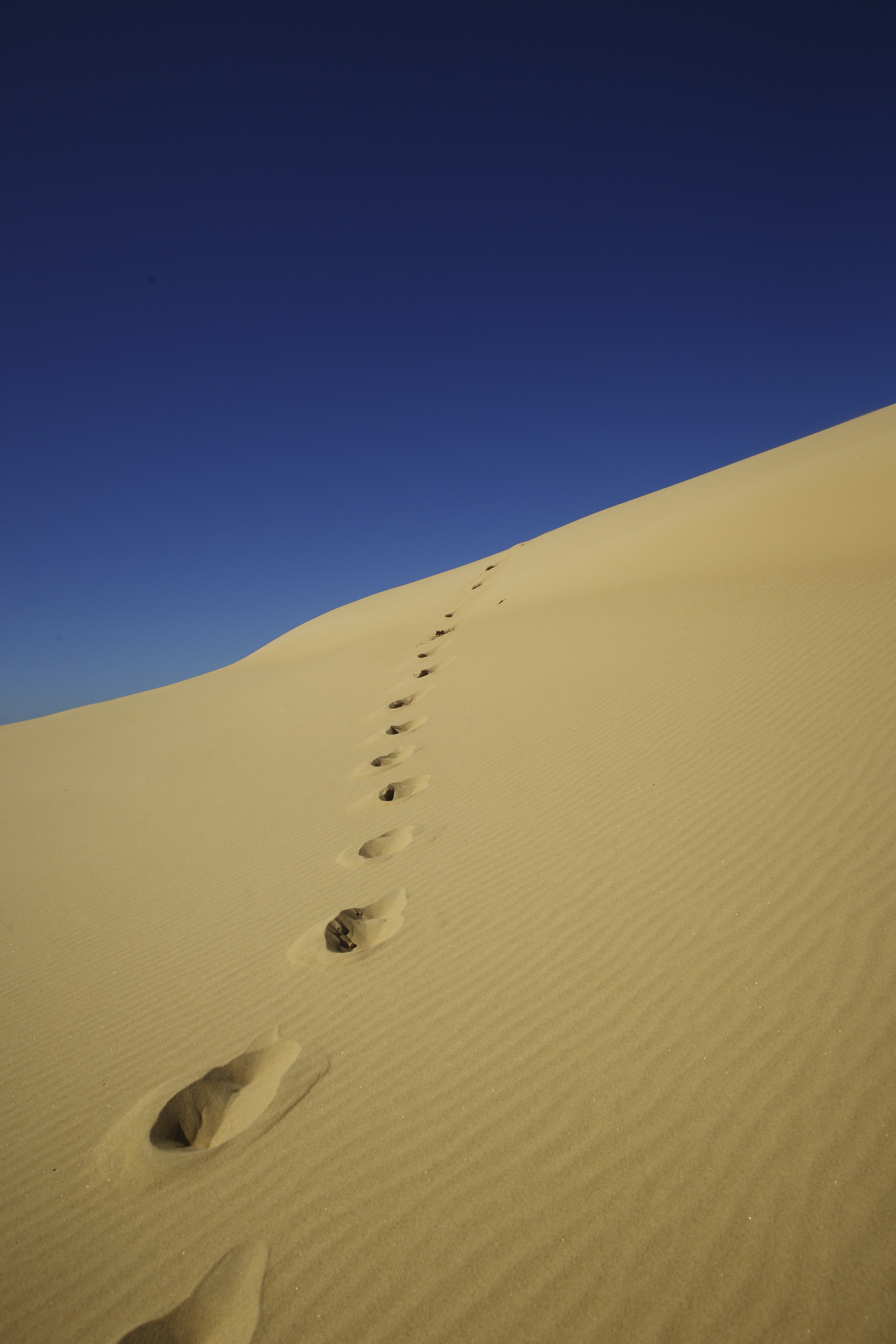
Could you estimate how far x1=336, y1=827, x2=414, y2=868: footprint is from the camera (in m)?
4.66

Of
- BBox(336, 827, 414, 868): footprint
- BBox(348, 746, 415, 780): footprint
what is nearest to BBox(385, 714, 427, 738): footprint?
BBox(348, 746, 415, 780): footprint

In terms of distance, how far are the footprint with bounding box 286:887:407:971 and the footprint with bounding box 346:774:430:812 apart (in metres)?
1.82

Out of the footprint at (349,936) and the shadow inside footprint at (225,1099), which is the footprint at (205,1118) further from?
the footprint at (349,936)

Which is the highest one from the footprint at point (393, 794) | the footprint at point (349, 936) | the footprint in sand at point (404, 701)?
the footprint in sand at point (404, 701)

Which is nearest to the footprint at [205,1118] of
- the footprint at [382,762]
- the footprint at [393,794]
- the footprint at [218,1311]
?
the footprint at [218,1311]

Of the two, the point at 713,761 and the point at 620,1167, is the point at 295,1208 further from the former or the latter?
the point at 713,761

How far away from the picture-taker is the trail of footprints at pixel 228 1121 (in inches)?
70.3

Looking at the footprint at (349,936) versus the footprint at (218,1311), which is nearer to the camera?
the footprint at (218,1311)

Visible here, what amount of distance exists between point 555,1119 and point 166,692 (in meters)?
19.8

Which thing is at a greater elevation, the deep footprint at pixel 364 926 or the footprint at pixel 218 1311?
the deep footprint at pixel 364 926

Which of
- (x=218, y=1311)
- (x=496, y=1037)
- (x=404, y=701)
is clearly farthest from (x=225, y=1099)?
(x=404, y=701)

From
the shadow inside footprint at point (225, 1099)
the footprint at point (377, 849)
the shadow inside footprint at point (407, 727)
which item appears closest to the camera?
the shadow inside footprint at point (225, 1099)

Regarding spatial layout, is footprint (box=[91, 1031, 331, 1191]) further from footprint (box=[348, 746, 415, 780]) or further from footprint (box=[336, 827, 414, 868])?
footprint (box=[348, 746, 415, 780])

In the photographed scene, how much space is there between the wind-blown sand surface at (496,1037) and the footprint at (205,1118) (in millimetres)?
15
